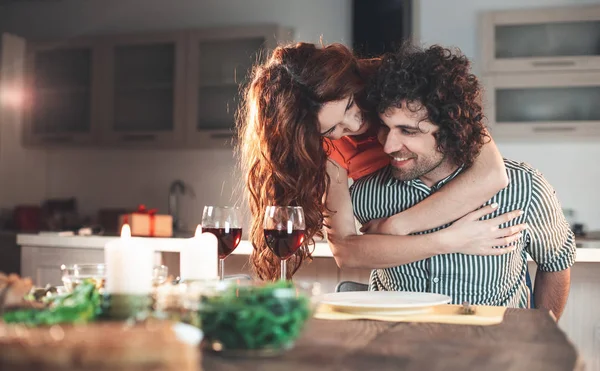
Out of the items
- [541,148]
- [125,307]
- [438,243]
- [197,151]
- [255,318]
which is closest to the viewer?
[255,318]

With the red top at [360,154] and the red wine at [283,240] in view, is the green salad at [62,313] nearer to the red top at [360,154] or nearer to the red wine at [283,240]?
the red wine at [283,240]

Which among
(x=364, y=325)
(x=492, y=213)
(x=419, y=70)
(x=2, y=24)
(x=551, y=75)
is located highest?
(x=2, y=24)

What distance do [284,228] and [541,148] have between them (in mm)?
3695

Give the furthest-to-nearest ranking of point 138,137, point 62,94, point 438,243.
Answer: point 62,94
point 138,137
point 438,243

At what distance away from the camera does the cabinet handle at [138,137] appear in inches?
210

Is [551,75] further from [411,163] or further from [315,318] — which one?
[315,318]

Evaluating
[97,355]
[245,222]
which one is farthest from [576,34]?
[97,355]

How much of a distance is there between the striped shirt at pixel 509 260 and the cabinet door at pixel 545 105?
2552 millimetres

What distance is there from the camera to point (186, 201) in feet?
18.2

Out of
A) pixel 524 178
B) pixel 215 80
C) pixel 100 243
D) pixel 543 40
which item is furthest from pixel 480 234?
pixel 215 80

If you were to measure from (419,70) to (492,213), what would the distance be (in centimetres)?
44

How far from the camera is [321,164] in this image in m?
2.10

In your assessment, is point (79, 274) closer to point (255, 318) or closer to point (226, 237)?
point (226, 237)

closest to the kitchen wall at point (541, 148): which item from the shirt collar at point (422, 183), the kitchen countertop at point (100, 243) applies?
the kitchen countertop at point (100, 243)
